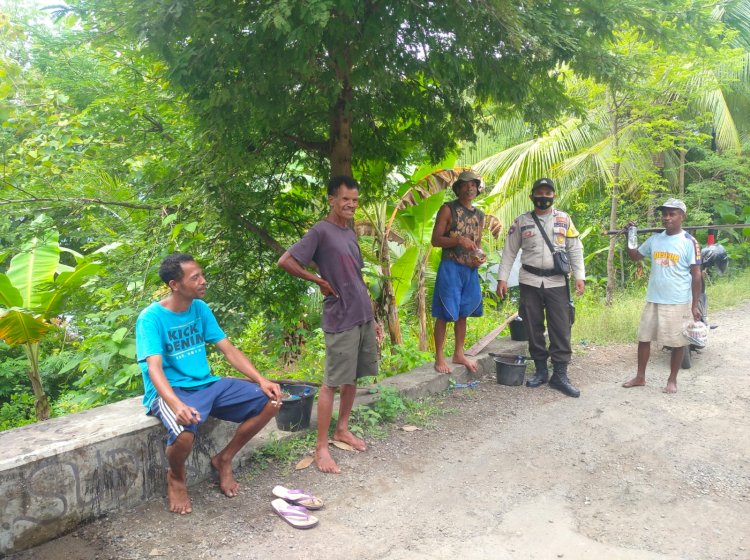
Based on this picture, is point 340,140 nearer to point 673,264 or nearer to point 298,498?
point 298,498

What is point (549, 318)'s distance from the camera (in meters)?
5.68

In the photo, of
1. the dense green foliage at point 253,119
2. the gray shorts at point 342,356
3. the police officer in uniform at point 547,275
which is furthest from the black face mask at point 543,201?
the gray shorts at point 342,356

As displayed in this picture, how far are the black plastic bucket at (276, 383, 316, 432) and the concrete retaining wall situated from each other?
0.48 m

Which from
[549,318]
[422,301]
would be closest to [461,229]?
[549,318]

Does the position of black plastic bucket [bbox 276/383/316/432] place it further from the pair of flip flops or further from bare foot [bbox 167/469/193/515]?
bare foot [bbox 167/469/193/515]

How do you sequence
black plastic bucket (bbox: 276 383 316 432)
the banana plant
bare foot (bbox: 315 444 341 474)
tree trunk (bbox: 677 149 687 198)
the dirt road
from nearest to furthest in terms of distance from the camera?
the dirt road < bare foot (bbox: 315 444 341 474) < black plastic bucket (bbox: 276 383 316 432) < the banana plant < tree trunk (bbox: 677 149 687 198)

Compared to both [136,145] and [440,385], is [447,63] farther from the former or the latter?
[136,145]

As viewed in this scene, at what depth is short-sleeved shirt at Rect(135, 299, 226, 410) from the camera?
3.25 m

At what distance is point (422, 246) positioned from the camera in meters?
7.57

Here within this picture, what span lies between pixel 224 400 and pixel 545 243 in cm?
346

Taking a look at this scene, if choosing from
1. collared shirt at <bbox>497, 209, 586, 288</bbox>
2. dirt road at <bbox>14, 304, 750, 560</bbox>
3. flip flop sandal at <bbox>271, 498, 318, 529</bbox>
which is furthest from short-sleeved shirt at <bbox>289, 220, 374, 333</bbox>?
collared shirt at <bbox>497, 209, 586, 288</bbox>

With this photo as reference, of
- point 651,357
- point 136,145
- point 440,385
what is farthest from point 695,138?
point 136,145

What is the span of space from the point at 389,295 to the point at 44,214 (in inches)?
155

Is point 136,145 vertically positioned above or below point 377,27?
below
